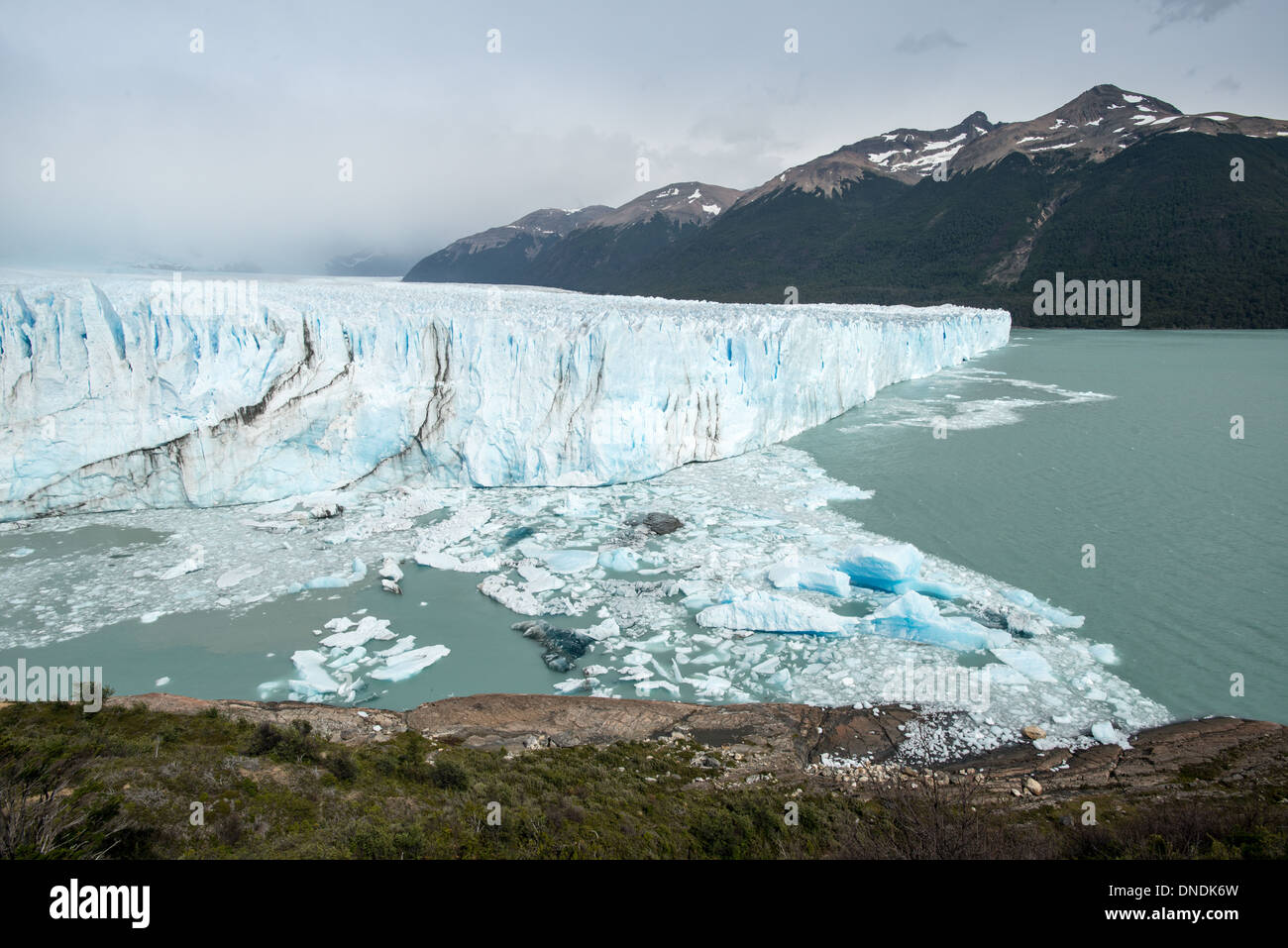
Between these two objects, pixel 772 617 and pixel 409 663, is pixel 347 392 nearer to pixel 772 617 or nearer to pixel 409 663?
pixel 409 663

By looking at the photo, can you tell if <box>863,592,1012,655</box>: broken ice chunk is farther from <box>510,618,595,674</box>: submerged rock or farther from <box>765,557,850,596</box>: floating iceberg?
<box>510,618,595,674</box>: submerged rock

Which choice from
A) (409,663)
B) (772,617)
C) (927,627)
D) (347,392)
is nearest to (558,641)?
(409,663)

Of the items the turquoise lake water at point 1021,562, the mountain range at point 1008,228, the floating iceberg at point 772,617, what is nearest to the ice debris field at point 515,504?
the floating iceberg at point 772,617

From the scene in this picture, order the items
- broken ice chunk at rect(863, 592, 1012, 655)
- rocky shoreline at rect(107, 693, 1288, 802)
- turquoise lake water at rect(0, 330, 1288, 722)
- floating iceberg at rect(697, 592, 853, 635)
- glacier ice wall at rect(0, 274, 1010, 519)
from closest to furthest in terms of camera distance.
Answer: rocky shoreline at rect(107, 693, 1288, 802)
turquoise lake water at rect(0, 330, 1288, 722)
broken ice chunk at rect(863, 592, 1012, 655)
floating iceberg at rect(697, 592, 853, 635)
glacier ice wall at rect(0, 274, 1010, 519)

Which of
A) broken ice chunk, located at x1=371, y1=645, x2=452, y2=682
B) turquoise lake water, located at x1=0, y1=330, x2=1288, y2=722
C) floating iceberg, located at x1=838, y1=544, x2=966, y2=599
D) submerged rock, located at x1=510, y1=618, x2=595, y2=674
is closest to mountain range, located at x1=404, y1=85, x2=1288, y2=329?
turquoise lake water, located at x1=0, y1=330, x2=1288, y2=722

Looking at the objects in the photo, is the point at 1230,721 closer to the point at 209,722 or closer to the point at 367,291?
the point at 209,722
